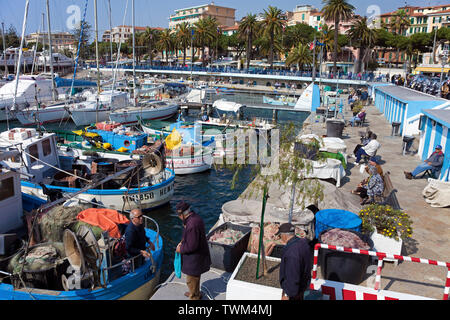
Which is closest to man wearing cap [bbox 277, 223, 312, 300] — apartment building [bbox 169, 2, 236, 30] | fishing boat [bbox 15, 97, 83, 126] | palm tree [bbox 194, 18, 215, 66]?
fishing boat [bbox 15, 97, 83, 126]

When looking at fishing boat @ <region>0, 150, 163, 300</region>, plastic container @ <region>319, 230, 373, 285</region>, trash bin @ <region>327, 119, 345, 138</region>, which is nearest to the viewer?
plastic container @ <region>319, 230, 373, 285</region>

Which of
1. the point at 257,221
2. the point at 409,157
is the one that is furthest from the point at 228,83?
the point at 257,221

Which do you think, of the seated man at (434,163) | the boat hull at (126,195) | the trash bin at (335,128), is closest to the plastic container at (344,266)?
the boat hull at (126,195)

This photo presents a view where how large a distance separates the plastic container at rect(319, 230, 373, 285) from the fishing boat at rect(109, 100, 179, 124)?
28.1 meters

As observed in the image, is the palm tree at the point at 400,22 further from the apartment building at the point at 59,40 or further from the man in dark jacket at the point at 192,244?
the man in dark jacket at the point at 192,244

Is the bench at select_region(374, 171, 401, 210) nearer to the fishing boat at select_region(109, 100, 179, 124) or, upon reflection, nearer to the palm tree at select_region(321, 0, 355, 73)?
the fishing boat at select_region(109, 100, 179, 124)

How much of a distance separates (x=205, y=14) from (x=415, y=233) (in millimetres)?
162857

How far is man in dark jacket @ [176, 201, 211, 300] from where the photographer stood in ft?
20.2

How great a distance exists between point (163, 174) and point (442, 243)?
11067 millimetres

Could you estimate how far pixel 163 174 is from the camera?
16500mm

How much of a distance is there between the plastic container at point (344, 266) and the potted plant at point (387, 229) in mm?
1537

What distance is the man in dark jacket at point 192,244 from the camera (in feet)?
20.2

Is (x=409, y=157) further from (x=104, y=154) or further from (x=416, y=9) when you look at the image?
(x=416, y=9)

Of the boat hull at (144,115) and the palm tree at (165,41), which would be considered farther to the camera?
the palm tree at (165,41)
